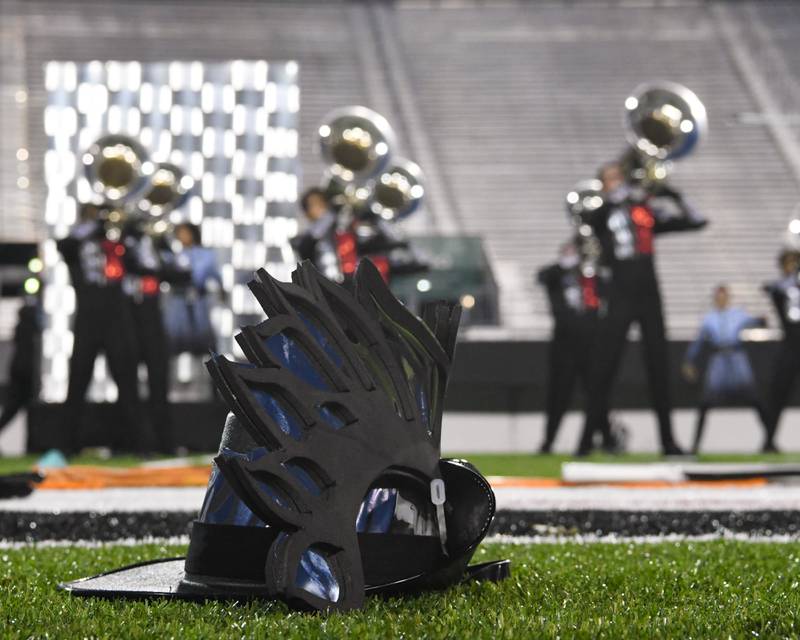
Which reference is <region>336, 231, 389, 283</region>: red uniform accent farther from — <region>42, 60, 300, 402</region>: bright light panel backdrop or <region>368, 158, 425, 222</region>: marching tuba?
<region>42, 60, 300, 402</region>: bright light panel backdrop

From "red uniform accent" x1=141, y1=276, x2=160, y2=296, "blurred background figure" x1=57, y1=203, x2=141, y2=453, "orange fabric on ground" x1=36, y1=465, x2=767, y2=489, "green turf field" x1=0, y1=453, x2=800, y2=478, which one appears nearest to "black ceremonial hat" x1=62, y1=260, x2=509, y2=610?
"orange fabric on ground" x1=36, y1=465, x2=767, y2=489

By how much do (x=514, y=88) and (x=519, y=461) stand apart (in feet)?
49.0

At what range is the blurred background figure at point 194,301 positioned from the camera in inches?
396

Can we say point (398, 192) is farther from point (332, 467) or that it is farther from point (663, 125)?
point (332, 467)

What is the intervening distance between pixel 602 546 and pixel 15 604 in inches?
57.2

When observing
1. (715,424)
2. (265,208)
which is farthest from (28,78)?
(715,424)

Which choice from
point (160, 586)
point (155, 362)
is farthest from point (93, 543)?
point (155, 362)

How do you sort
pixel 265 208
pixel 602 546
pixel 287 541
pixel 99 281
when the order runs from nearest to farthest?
pixel 287 541 → pixel 602 546 → pixel 99 281 → pixel 265 208

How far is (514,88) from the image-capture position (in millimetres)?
Answer: 22469

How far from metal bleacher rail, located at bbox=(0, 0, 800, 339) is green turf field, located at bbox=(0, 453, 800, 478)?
8431 mm

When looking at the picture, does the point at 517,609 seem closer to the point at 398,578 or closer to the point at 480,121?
the point at 398,578

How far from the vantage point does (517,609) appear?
84.6 inches

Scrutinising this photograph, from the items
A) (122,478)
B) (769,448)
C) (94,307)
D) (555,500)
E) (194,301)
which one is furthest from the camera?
(194,301)

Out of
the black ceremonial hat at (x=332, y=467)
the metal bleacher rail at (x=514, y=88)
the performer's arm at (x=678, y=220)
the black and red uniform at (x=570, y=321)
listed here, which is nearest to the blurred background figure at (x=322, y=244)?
the performer's arm at (x=678, y=220)
